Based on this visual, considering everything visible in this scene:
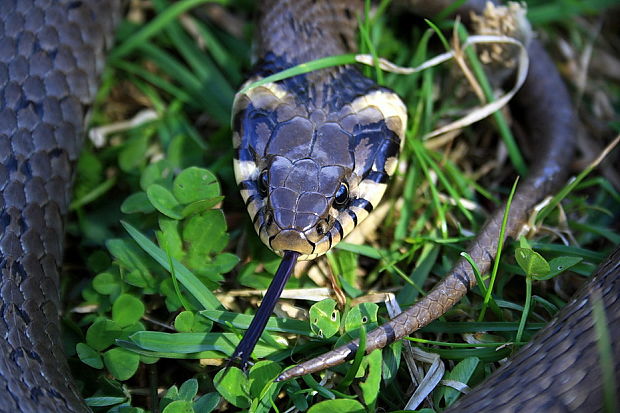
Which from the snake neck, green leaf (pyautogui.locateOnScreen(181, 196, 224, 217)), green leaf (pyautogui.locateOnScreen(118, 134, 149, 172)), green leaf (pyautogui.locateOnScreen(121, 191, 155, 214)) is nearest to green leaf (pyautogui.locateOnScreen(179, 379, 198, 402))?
green leaf (pyautogui.locateOnScreen(181, 196, 224, 217))

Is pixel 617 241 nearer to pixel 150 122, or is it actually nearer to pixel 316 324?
pixel 316 324

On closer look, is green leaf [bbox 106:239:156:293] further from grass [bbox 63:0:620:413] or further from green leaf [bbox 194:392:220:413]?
green leaf [bbox 194:392:220:413]

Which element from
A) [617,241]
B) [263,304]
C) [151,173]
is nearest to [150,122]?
[151,173]

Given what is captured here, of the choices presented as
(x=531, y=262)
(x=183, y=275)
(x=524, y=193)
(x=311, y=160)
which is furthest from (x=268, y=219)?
(x=524, y=193)

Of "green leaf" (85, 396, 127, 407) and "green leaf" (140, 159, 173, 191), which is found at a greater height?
"green leaf" (140, 159, 173, 191)

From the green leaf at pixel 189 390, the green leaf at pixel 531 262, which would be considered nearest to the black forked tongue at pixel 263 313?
the green leaf at pixel 189 390

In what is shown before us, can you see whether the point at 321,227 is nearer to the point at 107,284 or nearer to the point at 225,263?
the point at 225,263

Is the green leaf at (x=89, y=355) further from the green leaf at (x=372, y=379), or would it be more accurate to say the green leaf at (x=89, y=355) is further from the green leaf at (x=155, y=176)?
the green leaf at (x=372, y=379)
